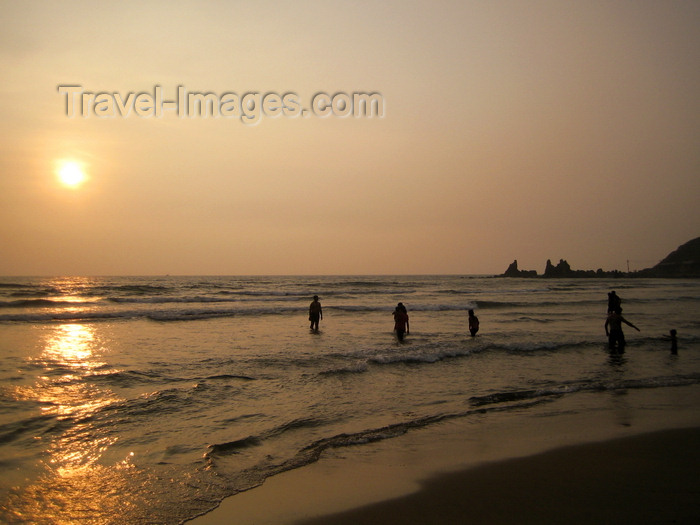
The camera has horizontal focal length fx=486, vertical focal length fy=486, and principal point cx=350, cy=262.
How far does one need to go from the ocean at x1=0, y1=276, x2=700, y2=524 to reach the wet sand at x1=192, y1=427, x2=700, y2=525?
508 millimetres

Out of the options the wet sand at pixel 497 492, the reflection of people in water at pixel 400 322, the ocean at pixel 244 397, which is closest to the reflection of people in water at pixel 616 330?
the ocean at pixel 244 397

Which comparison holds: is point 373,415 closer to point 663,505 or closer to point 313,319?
point 663,505

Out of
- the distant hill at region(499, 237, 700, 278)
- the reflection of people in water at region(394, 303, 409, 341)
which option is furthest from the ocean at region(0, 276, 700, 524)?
the distant hill at region(499, 237, 700, 278)

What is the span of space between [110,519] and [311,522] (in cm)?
193

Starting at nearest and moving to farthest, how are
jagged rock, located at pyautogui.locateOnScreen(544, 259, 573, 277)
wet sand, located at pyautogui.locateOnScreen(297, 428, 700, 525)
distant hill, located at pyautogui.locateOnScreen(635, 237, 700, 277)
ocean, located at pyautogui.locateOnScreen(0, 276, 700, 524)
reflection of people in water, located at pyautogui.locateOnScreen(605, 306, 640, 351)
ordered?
1. wet sand, located at pyautogui.locateOnScreen(297, 428, 700, 525)
2. ocean, located at pyautogui.locateOnScreen(0, 276, 700, 524)
3. reflection of people in water, located at pyautogui.locateOnScreen(605, 306, 640, 351)
4. distant hill, located at pyautogui.locateOnScreen(635, 237, 700, 277)
5. jagged rock, located at pyautogui.locateOnScreen(544, 259, 573, 277)

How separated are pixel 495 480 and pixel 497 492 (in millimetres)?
342

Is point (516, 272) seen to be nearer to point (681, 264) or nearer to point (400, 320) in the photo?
point (681, 264)

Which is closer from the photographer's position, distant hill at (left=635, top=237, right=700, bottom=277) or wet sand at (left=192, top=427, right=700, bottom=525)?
wet sand at (left=192, top=427, right=700, bottom=525)

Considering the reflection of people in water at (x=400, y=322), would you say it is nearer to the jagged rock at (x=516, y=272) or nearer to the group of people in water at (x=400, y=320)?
the group of people in water at (x=400, y=320)

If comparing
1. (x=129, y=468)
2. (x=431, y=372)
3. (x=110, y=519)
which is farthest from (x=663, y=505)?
(x=431, y=372)

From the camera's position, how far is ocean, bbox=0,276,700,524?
5.54 metres

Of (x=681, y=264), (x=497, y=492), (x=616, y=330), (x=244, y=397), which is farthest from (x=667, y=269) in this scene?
(x=497, y=492)

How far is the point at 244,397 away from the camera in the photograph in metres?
9.39

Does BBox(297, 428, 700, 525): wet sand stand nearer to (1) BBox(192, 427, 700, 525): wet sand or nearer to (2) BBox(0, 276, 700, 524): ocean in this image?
(1) BBox(192, 427, 700, 525): wet sand
